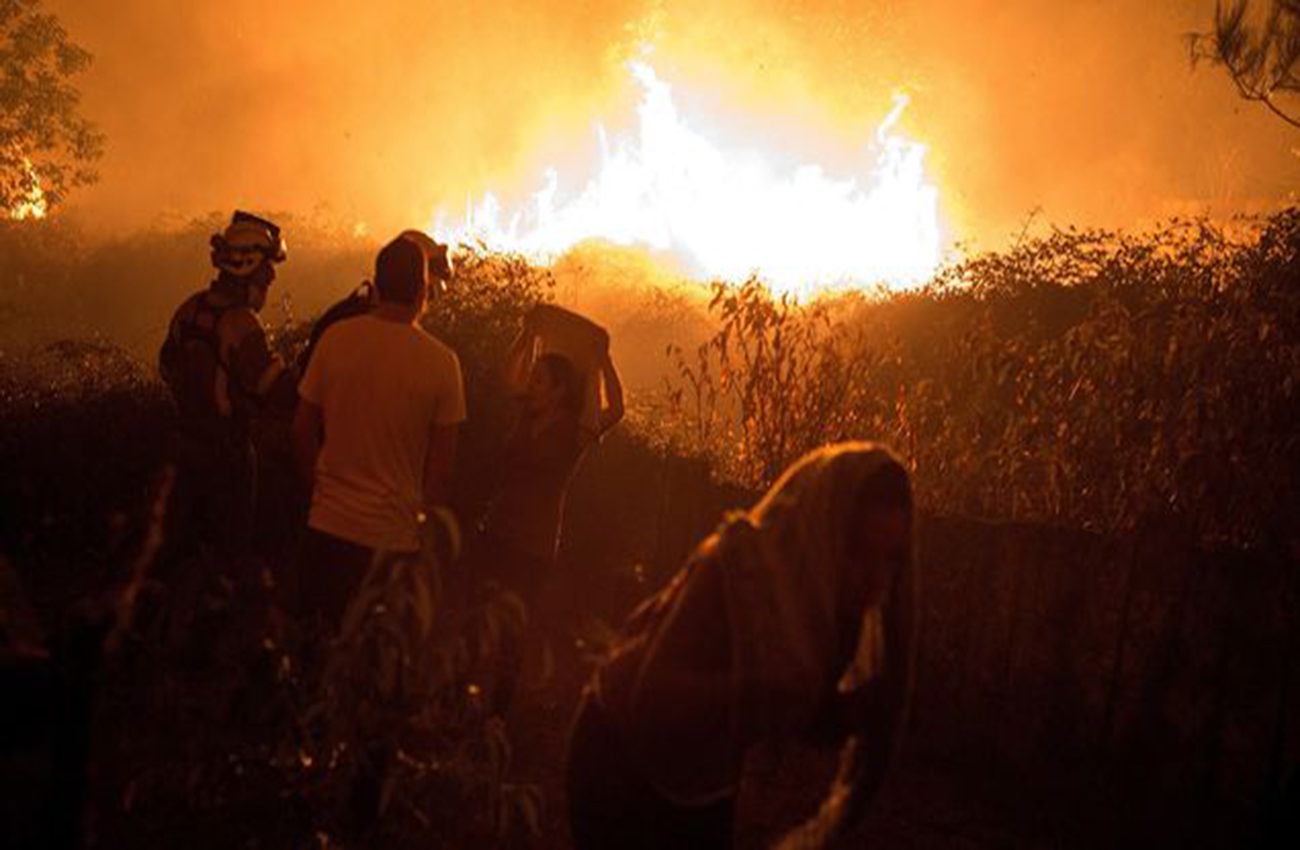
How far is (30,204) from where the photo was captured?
38.0m

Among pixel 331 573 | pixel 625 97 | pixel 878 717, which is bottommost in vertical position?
pixel 878 717

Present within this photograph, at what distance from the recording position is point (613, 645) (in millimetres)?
3150

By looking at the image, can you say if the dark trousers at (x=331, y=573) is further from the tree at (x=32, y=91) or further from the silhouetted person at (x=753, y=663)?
the tree at (x=32, y=91)

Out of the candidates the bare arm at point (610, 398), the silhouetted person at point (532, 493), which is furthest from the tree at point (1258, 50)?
the silhouetted person at point (532, 493)

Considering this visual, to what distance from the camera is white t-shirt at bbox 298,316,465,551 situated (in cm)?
459

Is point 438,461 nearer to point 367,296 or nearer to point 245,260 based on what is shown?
point 367,296

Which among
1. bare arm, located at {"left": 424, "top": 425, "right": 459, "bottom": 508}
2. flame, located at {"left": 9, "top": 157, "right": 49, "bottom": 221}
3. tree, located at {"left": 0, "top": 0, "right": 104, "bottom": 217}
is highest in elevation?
tree, located at {"left": 0, "top": 0, "right": 104, "bottom": 217}

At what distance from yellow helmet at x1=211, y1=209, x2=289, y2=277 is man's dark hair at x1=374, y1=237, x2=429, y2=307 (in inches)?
50.3

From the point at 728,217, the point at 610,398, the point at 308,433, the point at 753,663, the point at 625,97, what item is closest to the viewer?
the point at 753,663

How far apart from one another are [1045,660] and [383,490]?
3.48 m

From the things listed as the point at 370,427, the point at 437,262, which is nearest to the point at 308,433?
the point at 370,427

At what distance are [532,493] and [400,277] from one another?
147 centimetres

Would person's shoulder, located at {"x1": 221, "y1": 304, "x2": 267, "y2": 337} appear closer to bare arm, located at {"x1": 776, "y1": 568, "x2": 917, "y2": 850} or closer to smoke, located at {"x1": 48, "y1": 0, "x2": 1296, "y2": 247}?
bare arm, located at {"x1": 776, "y1": 568, "x2": 917, "y2": 850}

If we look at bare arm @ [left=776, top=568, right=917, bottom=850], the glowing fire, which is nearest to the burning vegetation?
bare arm @ [left=776, top=568, right=917, bottom=850]
